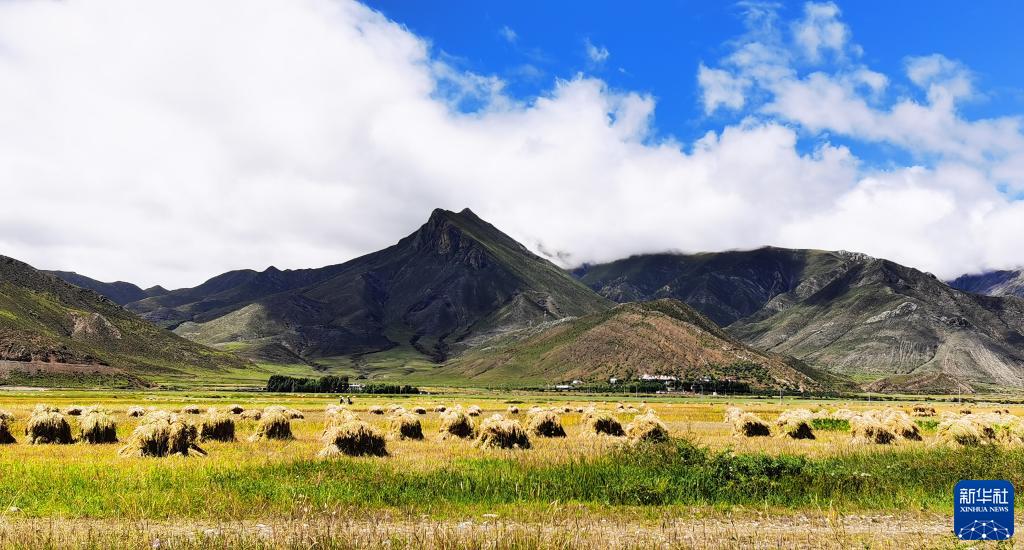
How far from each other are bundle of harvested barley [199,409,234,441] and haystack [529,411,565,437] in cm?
1724

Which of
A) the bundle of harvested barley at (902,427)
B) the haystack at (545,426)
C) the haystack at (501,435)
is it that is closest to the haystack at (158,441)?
the haystack at (501,435)

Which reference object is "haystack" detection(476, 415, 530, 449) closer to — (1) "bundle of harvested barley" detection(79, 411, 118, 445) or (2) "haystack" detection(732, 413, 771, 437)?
(2) "haystack" detection(732, 413, 771, 437)

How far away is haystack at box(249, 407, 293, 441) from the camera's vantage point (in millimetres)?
34531

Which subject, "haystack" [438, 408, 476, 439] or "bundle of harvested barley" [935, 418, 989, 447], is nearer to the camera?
"bundle of harvested barley" [935, 418, 989, 447]

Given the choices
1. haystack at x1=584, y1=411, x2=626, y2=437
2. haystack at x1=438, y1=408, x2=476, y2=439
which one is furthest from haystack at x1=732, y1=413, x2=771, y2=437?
haystack at x1=438, y1=408, x2=476, y2=439

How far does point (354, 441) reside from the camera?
87.1ft

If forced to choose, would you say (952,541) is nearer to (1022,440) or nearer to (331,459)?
(331,459)

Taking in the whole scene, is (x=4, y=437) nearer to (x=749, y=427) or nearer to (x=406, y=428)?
(x=406, y=428)

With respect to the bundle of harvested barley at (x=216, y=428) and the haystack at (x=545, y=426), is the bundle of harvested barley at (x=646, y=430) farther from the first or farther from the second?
the bundle of harvested barley at (x=216, y=428)

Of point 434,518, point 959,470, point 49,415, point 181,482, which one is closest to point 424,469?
point 434,518

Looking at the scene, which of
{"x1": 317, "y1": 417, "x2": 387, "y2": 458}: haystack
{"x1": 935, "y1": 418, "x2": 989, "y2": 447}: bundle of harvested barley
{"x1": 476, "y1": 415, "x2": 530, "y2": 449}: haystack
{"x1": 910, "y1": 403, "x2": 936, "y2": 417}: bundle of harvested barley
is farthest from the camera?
{"x1": 910, "y1": 403, "x2": 936, "y2": 417}: bundle of harvested barley

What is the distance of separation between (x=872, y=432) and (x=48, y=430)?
146ft

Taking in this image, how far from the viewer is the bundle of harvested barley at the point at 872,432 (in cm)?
3562

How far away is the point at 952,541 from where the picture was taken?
1341cm
